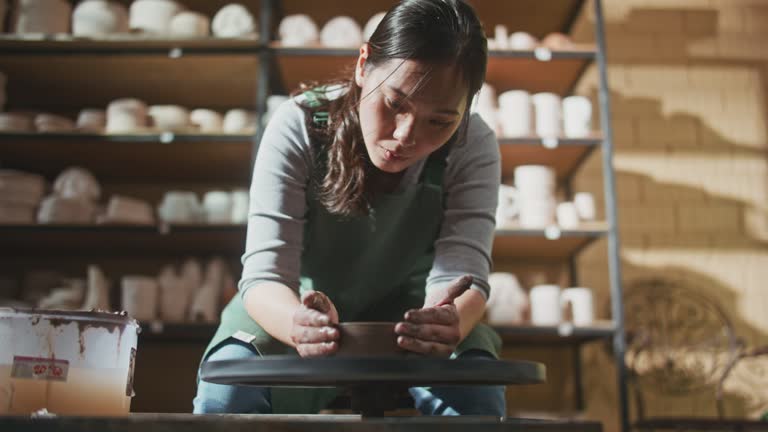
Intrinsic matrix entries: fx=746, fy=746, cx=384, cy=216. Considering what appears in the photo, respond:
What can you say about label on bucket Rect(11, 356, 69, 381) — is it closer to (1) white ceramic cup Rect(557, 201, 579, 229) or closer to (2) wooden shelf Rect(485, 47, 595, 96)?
(1) white ceramic cup Rect(557, 201, 579, 229)

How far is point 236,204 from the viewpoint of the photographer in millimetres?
3123

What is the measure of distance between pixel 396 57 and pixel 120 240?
96.7 inches

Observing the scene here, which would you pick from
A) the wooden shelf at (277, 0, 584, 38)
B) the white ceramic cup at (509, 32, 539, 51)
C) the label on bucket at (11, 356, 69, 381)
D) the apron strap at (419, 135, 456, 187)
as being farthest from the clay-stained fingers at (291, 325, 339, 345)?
the wooden shelf at (277, 0, 584, 38)

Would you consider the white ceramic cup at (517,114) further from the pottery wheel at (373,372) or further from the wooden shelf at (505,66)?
the pottery wheel at (373,372)

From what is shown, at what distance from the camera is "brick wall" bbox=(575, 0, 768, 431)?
11.8ft

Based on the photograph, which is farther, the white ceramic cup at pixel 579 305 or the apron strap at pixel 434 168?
the white ceramic cup at pixel 579 305

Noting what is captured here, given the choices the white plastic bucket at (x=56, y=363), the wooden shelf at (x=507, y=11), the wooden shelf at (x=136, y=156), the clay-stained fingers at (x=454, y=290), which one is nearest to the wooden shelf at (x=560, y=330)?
the wooden shelf at (x=136, y=156)

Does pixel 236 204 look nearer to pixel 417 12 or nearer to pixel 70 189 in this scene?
pixel 70 189

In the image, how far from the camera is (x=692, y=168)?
12.6ft

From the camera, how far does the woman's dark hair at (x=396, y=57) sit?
1.17m

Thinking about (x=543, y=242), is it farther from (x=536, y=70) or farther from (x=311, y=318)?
(x=311, y=318)

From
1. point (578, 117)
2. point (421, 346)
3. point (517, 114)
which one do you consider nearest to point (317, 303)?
point (421, 346)

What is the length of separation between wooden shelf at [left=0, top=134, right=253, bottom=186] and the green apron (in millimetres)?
1671

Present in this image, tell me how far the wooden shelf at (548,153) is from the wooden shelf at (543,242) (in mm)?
358
